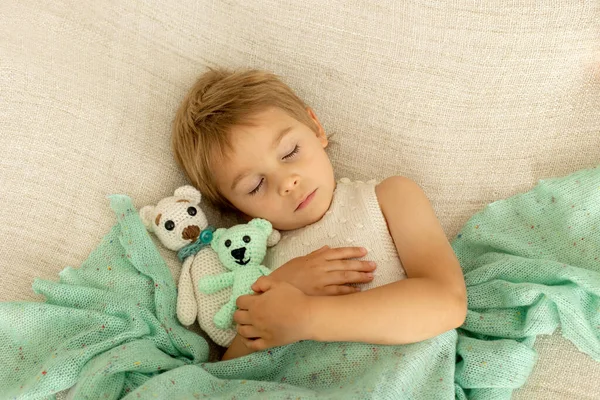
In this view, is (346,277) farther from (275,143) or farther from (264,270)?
(275,143)

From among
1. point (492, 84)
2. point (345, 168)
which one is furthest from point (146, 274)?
point (492, 84)

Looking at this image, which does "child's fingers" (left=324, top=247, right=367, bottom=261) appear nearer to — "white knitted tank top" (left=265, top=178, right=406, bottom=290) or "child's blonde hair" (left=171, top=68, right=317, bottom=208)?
"white knitted tank top" (left=265, top=178, right=406, bottom=290)

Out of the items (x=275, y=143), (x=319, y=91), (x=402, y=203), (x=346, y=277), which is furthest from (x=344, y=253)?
(x=319, y=91)

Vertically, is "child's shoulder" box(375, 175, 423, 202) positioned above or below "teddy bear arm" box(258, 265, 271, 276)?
above

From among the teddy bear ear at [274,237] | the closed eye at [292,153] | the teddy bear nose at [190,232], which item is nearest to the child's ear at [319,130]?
the closed eye at [292,153]

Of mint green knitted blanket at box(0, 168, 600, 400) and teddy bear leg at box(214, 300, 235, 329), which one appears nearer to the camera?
mint green knitted blanket at box(0, 168, 600, 400)

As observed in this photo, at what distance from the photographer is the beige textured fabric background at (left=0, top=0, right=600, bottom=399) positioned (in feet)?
4.24

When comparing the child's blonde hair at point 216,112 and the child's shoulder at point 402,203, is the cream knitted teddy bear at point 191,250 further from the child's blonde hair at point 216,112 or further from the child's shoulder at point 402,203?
the child's shoulder at point 402,203

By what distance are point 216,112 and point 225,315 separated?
423 mm

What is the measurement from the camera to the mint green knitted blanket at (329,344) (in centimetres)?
102

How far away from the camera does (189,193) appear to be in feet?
4.22

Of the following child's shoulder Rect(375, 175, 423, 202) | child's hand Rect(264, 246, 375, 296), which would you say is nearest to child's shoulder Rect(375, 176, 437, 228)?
child's shoulder Rect(375, 175, 423, 202)

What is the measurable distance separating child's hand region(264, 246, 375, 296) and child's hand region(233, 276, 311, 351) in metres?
0.03

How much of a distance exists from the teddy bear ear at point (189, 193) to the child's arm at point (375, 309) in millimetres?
265
